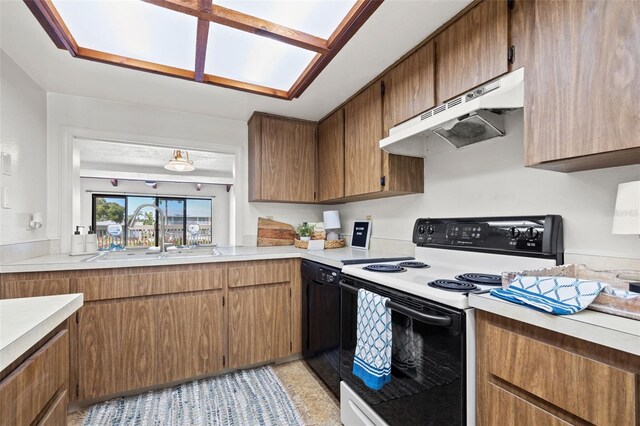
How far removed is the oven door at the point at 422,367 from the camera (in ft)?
3.20

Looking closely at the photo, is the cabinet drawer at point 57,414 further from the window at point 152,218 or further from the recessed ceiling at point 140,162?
the window at point 152,218

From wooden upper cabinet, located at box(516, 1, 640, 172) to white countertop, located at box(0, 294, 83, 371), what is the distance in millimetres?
1567

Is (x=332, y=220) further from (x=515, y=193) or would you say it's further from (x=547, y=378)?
(x=547, y=378)

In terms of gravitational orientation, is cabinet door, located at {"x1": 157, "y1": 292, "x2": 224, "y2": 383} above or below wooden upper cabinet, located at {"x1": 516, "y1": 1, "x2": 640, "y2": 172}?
below

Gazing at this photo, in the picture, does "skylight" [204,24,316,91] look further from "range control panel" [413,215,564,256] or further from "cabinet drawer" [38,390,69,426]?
"cabinet drawer" [38,390,69,426]

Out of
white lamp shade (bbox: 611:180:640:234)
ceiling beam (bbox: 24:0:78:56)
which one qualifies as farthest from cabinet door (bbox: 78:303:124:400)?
white lamp shade (bbox: 611:180:640:234)

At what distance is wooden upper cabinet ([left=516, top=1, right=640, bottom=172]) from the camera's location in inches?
32.3

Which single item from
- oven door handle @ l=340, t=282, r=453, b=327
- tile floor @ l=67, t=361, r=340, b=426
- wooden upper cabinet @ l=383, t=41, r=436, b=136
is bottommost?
tile floor @ l=67, t=361, r=340, b=426

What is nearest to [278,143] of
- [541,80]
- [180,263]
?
[180,263]

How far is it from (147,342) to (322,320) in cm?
113

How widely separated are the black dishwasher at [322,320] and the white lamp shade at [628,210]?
47.7 inches

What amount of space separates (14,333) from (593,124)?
64.2 inches

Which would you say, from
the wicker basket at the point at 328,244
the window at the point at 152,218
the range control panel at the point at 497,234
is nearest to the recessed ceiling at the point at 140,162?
the window at the point at 152,218

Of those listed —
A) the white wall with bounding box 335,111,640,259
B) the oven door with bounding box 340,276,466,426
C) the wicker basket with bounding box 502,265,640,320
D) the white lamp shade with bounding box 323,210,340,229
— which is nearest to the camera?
the wicker basket with bounding box 502,265,640,320
